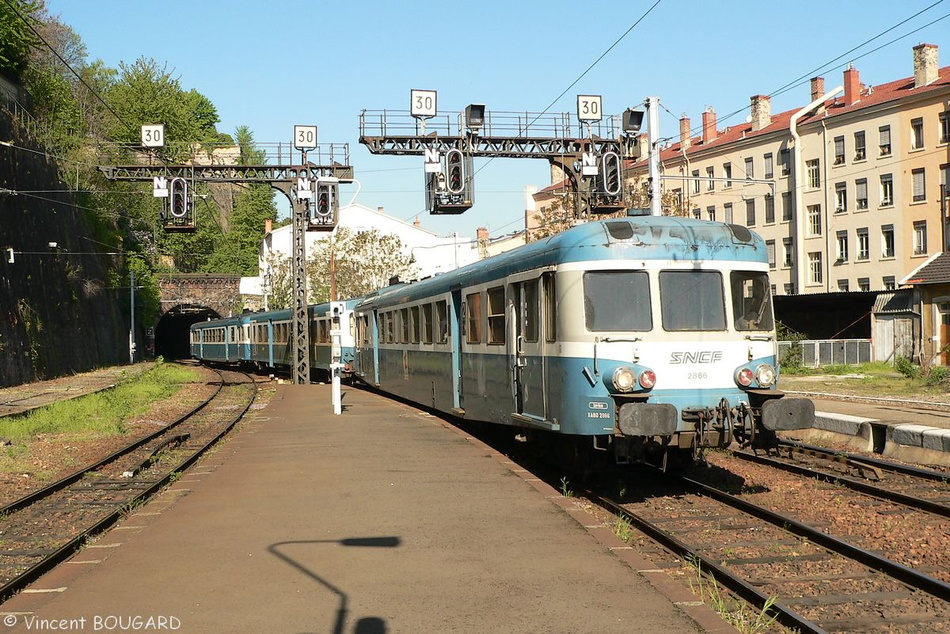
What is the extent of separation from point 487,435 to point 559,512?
24.6 ft

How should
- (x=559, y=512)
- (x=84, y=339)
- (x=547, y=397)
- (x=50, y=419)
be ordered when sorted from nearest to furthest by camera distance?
(x=559, y=512)
(x=547, y=397)
(x=50, y=419)
(x=84, y=339)

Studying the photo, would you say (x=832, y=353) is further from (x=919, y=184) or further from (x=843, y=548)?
Result: (x=843, y=548)

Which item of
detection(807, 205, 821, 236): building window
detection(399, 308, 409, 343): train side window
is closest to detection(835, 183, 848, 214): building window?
detection(807, 205, 821, 236): building window

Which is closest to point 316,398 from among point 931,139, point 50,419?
point 50,419

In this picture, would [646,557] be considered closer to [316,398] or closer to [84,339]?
[316,398]

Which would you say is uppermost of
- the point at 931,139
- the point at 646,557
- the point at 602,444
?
the point at 931,139

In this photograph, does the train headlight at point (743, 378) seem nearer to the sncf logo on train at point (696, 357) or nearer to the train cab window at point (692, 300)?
the sncf logo on train at point (696, 357)

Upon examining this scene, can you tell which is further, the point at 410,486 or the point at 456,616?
the point at 410,486

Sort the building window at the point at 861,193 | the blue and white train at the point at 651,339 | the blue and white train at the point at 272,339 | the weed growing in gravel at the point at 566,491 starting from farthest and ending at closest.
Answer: the building window at the point at 861,193 → the blue and white train at the point at 272,339 → the weed growing in gravel at the point at 566,491 → the blue and white train at the point at 651,339

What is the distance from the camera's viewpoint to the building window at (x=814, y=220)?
5231cm

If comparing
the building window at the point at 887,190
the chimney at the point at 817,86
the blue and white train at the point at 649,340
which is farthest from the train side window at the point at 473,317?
the chimney at the point at 817,86

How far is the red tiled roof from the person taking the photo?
47.6 metres

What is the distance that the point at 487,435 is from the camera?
664 inches

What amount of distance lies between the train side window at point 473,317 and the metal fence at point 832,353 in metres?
24.6
